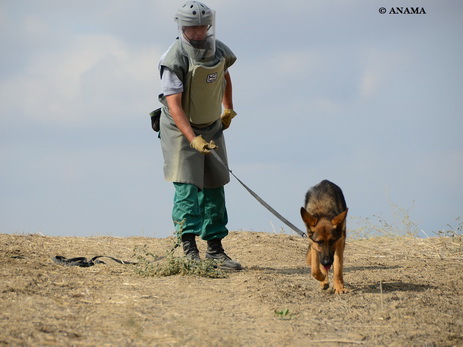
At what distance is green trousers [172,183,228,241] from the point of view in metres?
7.40

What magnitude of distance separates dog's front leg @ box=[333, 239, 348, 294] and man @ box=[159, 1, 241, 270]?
1.67m

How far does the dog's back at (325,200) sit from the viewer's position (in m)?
6.18

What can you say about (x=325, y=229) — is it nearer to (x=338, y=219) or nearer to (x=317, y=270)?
(x=338, y=219)

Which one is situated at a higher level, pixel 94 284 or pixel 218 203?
pixel 218 203

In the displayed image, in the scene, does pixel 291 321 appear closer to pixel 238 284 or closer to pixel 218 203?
pixel 238 284

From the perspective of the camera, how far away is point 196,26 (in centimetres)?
735

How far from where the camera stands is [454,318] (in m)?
5.48

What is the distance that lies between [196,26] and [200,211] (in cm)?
221

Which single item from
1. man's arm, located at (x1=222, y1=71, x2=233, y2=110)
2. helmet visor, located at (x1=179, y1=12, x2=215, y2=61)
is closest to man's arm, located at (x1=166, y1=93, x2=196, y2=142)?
helmet visor, located at (x1=179, y1=12, x2=215, y2=61)

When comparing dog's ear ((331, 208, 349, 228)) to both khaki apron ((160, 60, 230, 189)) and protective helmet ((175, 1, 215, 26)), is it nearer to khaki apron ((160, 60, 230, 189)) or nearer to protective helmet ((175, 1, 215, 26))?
khaki apron ((160, 60, 230, 189))

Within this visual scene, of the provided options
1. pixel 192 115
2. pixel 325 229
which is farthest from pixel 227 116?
pixel 325 229

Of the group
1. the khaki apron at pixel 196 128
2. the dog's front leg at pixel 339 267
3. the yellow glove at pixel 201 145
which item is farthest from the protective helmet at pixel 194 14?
the dog's front leg at pixel 339 267

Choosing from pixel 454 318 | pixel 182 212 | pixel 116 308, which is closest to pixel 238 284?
pixel 182 212

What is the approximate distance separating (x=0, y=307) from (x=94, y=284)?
1.47 meters
